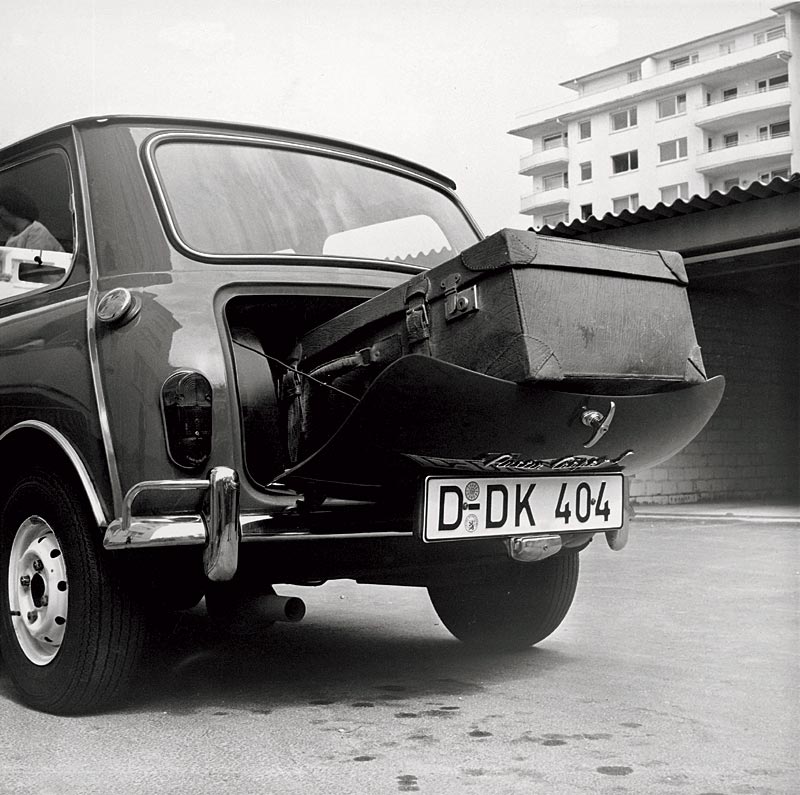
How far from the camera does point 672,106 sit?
37750 mm

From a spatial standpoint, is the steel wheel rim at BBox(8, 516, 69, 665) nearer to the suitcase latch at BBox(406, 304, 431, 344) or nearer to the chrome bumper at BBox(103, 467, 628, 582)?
the chrome bumper at BBox(103, 467, 628, 582)

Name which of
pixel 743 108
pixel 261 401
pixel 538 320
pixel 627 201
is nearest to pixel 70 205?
pixel 261 401

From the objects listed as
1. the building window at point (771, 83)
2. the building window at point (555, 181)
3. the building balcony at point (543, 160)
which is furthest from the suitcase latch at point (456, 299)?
the building window at point (555, 181)

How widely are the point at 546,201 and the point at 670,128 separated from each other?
519 inches

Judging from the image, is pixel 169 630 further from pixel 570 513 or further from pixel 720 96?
pixel 720 96

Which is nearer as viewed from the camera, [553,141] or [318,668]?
[318,668]

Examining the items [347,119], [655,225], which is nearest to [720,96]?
[655,225]

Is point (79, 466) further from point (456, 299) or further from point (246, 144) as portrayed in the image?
point (246, 144)

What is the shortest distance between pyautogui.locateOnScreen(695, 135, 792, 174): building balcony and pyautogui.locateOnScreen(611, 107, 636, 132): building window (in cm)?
316

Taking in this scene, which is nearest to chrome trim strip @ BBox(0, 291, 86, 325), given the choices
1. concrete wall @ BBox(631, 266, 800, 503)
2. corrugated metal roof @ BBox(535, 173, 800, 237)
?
corrugated metal roof @ BBox(535, 173, 800, 237)

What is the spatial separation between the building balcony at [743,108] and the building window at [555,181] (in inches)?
671

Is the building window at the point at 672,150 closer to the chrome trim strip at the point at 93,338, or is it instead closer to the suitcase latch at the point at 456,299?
the chrome trim strip at the point at 93,338

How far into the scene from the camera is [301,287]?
11.2ft

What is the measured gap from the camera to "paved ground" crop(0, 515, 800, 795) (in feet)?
8.26
